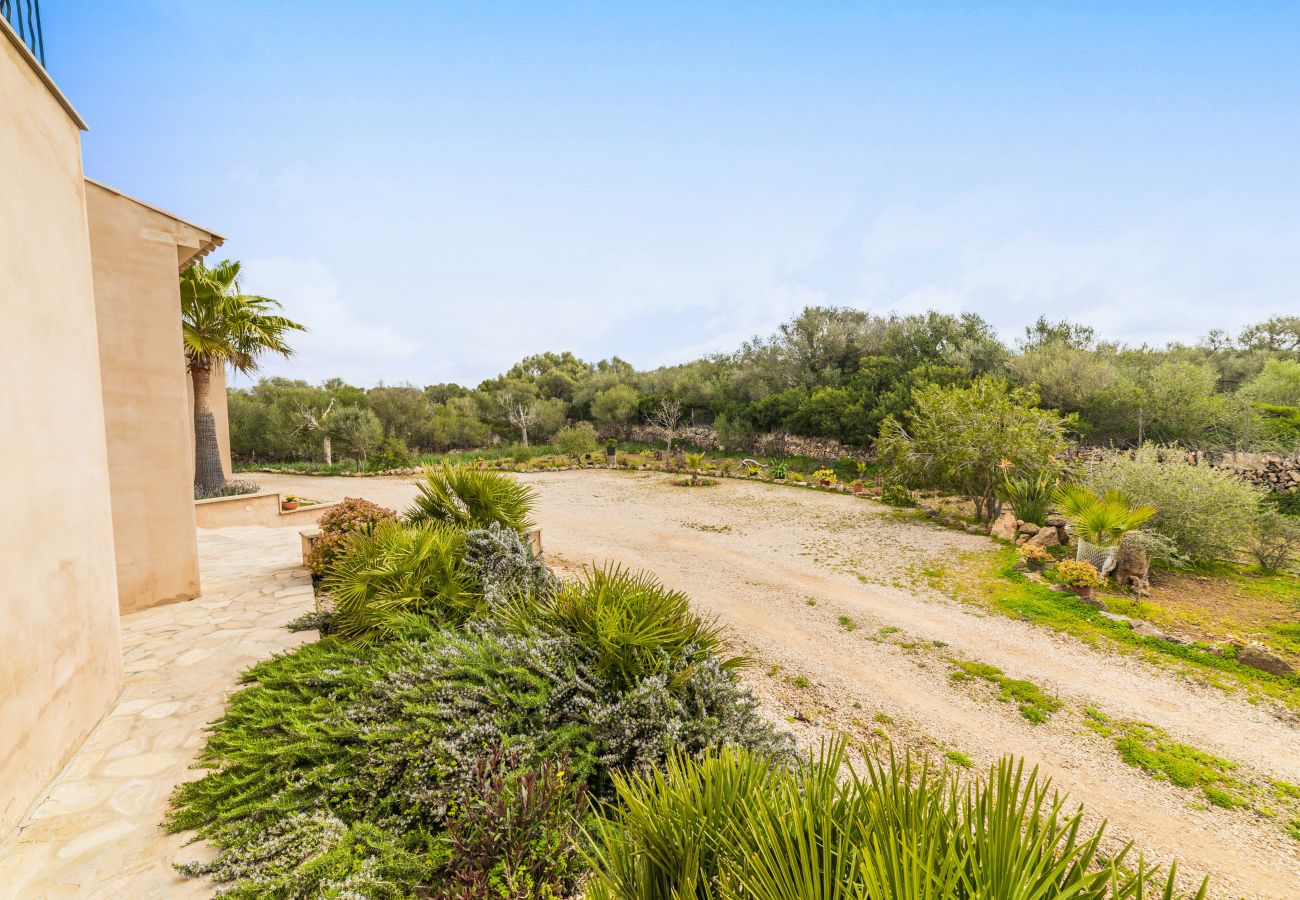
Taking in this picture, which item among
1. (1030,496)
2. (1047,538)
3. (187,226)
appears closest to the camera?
(187,226)

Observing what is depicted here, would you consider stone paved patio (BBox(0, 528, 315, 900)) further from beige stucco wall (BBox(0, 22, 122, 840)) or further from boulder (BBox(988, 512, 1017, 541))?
boulder (BBox(988, 512, 1017, 541))

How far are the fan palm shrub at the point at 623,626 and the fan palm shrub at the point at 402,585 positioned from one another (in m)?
0.92

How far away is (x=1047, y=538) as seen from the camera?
816 centimetres

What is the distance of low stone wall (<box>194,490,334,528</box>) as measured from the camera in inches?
354

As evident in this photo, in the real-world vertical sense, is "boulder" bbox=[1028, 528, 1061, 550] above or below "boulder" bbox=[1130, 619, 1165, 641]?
above

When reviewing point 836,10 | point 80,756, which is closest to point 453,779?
point 80,756

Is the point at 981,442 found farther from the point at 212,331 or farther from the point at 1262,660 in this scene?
the point at 212,331

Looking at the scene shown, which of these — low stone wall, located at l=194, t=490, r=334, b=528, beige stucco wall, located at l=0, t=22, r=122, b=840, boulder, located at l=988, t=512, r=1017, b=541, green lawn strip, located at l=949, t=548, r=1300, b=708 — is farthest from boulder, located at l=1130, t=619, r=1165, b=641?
low stone wall, located at l=194, t=490, r=334, b=528

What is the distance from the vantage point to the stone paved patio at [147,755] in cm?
206

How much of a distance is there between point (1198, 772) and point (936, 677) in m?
1.61

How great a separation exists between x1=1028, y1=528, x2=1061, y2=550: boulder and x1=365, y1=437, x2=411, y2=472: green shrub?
20439 mm

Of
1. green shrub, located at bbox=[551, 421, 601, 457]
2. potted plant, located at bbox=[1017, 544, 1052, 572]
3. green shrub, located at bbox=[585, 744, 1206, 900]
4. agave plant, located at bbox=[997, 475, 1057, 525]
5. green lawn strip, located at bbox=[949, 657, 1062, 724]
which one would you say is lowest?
green lawn strip, located at bbox=[949, 657, 1062, 724]

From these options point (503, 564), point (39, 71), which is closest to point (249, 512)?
point (503, 564)

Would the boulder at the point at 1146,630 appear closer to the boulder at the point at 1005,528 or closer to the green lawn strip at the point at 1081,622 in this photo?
the green lawn strip at the point at 1081,622
